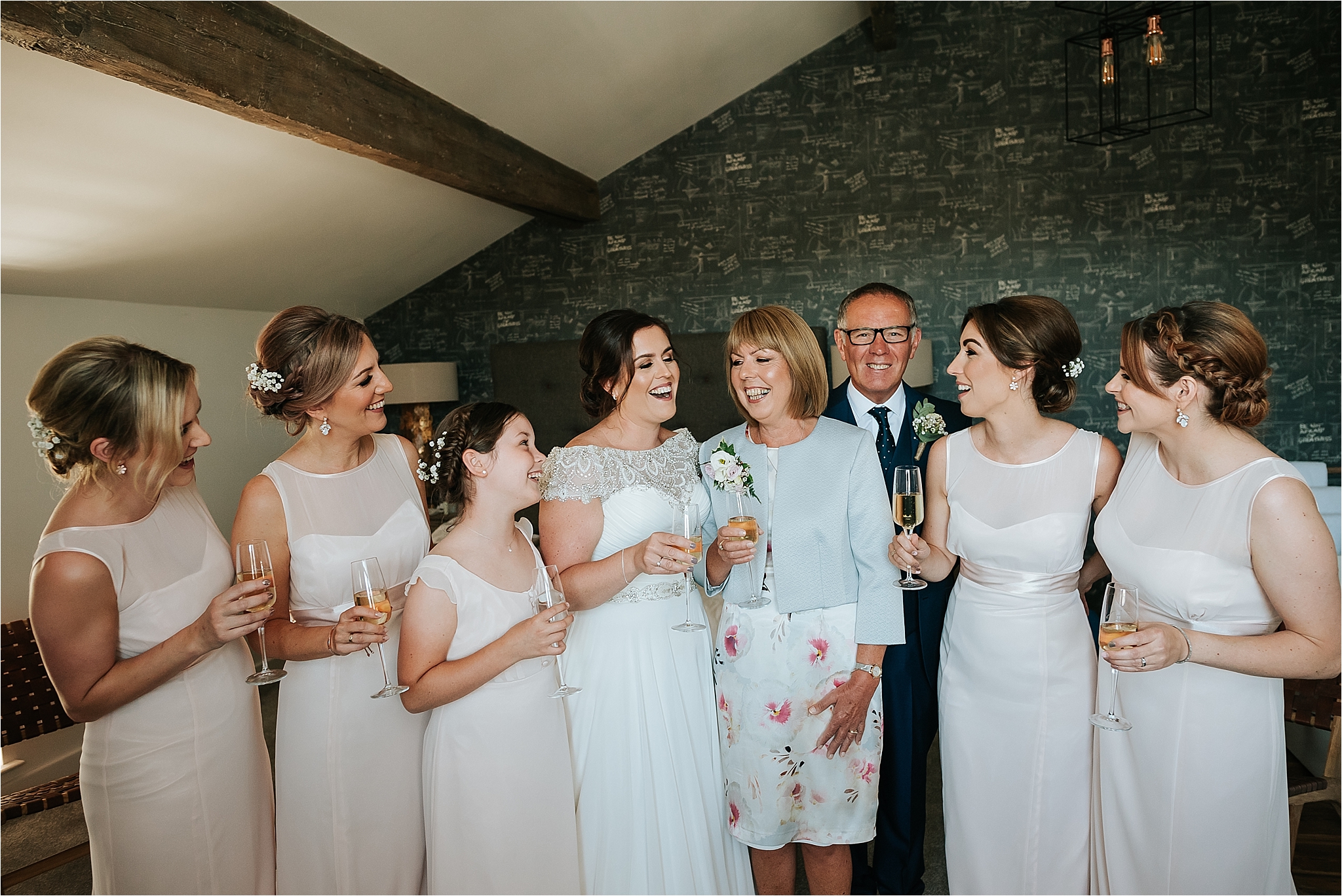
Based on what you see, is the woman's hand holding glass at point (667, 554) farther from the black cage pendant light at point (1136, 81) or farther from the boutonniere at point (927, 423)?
the black cage pendant light at point (1136, 81)

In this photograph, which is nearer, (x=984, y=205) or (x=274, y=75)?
(x=274, y=75)

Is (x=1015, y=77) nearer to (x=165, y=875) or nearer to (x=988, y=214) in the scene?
(x=988, y=214)

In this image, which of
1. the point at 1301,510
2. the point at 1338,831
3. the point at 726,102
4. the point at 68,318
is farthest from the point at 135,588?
the point at 726,102

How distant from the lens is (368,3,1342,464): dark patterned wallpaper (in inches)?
196

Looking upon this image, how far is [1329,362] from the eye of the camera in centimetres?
502

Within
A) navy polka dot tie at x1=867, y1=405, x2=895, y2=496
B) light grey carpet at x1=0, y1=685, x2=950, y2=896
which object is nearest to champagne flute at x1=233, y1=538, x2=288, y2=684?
light grey carpet at x1=0, y1=685, x2=950, y2=896

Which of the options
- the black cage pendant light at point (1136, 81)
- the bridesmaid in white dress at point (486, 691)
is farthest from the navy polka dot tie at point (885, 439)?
the black cage pendant light at point (1136, 81)

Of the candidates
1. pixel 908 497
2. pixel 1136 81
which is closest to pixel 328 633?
pixel 908 497

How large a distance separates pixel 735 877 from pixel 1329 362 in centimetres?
502

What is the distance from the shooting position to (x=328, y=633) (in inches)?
73.2

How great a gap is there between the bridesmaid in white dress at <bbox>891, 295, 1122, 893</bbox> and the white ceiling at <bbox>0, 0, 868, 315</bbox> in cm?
243

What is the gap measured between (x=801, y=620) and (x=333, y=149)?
2957 mm

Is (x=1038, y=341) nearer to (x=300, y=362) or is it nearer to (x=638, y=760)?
(x=638, y=760)

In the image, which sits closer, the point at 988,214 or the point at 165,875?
the point at 165,875
